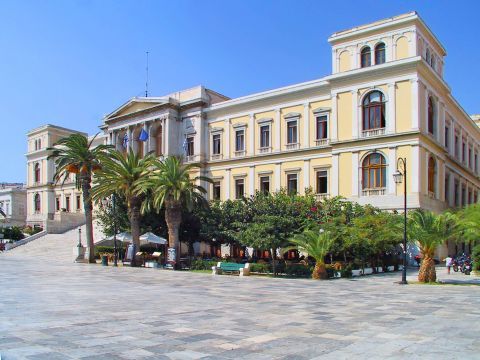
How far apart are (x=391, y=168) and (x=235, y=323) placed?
93.7 feet

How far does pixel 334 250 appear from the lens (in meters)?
30.4

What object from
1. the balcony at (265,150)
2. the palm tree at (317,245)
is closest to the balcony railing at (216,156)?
the balcony at (265,150)

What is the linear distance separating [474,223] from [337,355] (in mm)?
18845

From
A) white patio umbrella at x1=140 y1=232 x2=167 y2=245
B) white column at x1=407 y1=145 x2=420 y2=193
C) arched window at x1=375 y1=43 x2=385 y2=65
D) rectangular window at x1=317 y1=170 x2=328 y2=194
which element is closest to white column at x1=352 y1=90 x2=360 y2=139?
arched window at x1=375 y1=43 x2=385 y2=65

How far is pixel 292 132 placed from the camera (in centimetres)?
4647

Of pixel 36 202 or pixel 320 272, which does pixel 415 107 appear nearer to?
pixel 320 272

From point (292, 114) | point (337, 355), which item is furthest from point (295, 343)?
point (292, 114)

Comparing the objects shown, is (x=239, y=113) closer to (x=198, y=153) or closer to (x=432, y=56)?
(x=198, y=153)

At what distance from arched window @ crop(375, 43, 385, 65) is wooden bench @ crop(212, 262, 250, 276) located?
1964cm

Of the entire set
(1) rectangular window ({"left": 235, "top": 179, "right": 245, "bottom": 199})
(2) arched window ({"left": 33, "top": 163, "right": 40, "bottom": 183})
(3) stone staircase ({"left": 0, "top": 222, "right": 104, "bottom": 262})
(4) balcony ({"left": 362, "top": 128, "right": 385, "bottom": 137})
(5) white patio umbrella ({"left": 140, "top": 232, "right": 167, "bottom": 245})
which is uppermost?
(4) balcony ({"left": 362, "top": 128, "right": 385, "bottom": 137})

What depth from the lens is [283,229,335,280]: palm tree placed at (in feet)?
90.5

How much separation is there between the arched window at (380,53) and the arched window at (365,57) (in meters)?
0.54

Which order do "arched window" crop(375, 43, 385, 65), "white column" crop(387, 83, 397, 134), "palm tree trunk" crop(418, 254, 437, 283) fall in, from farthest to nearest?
1. "arched window" crop(375, 43, 385, 65)
2. "white column" crop(387, 83, 397, 134)
3. "palm tree trunk" crop(418, 254, 437, 283)

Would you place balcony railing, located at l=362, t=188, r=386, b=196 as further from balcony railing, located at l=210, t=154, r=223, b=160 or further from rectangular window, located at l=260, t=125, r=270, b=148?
balcony railing, located at l=210, t=154, r=223, b=160
